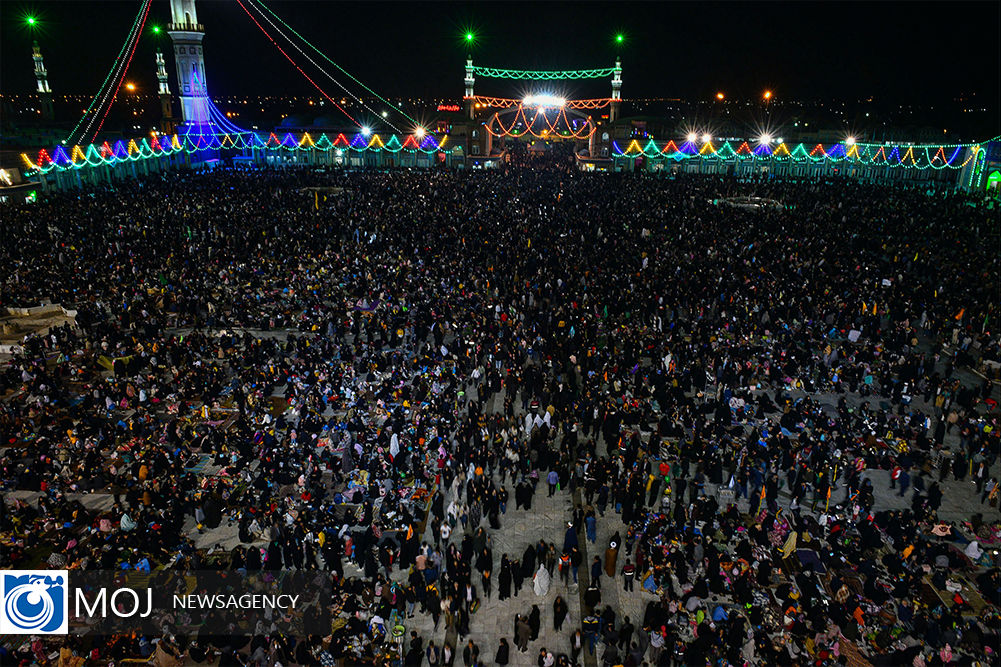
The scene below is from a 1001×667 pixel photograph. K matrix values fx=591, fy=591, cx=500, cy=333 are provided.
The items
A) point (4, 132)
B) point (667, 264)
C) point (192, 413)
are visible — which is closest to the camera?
point (192, 413)

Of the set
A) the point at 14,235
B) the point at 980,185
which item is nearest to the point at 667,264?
the point at 14,235

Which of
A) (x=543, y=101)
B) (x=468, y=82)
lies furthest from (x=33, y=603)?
(x=468, y=82)

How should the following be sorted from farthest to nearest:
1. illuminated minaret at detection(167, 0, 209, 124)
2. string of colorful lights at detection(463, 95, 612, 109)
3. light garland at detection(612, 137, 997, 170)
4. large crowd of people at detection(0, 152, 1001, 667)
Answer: string of colorful lights at detection(463, 95, 612, 109), illuminated minaret at detection(167, 0, 209, 124), light garland at detection(612, 137, 997, 170), large crowd of people at detection(0, 152, 1001, 667)

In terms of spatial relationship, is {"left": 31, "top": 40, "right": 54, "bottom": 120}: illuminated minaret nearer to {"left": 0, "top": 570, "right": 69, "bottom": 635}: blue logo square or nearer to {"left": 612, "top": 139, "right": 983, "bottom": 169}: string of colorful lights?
{"left": 612, "top": 139, "right": 983, "bottom": 169}: string of colorful lights

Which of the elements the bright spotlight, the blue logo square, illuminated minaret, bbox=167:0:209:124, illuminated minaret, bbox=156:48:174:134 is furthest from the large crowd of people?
the bright spotlight

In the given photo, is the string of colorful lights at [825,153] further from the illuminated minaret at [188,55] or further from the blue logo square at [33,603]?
the blue logo square at [33,603]

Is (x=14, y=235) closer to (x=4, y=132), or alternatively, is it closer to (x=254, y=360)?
(x=254, y=360)

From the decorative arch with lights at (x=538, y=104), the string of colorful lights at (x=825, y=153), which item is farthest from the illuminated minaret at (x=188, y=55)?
the string of colorful lights at (x=825, y=153)
